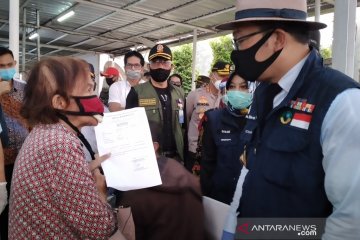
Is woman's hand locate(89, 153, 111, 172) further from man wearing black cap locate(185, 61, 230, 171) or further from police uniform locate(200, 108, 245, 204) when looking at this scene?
man wearing black cap locate(185, 61, 230, 171)

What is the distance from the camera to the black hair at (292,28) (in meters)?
1.34

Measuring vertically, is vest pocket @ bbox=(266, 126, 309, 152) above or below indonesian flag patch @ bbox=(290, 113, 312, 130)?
below

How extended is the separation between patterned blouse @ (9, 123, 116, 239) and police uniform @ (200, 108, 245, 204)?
3.53 feet

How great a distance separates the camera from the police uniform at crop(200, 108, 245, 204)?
234 centimetres

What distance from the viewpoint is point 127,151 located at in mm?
1711

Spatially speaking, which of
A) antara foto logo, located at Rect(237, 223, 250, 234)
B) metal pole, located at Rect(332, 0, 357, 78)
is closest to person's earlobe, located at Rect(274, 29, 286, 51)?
antara foto logo, located at Rect(237, 223, 250, 234)

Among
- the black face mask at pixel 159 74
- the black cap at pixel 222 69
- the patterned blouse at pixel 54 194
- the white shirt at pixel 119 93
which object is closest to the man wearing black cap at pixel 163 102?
the black face mask at pixel 159 74

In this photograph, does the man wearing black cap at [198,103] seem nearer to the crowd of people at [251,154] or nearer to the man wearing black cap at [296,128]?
the crowd of people at [251,154]

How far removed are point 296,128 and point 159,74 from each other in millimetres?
2377

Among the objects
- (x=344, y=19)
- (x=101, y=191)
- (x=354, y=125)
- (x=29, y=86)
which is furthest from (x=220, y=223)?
(x=344, y=19)

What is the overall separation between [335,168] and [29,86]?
1.39 m

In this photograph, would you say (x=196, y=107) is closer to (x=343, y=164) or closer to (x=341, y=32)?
(x=341, y=32)

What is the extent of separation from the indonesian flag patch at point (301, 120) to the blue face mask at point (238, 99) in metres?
1.25

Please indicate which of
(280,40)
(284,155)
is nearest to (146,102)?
(280,40)
